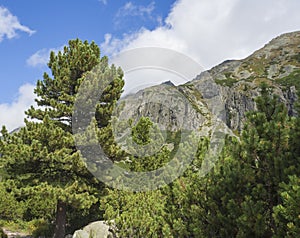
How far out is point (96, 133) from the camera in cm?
1292

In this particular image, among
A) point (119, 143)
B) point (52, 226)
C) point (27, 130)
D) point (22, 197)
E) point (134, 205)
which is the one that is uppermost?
point (27, 130)

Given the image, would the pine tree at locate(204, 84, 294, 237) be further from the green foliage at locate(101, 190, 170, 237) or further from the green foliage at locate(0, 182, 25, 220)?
the green foliage at locate(0, 182, 25, 220)

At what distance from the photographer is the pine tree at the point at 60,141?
12.3 m

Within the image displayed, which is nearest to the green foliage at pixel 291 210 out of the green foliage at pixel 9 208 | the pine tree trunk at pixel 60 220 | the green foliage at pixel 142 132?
the green foliage at pixel 142 132

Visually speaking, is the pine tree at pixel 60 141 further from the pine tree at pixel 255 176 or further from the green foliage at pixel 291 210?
the green foliage at pixel 291 210

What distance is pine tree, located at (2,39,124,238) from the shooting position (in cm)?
1230

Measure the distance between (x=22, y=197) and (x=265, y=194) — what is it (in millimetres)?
10515

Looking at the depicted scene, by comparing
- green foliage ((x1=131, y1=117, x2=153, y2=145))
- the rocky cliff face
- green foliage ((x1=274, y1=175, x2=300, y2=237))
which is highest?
the rocky cliff face

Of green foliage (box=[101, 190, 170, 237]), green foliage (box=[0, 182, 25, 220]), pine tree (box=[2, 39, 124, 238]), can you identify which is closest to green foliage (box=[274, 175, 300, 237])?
green foliage (box=[101, 190, 170, 237])

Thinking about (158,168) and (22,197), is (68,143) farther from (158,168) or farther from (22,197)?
(158,168)

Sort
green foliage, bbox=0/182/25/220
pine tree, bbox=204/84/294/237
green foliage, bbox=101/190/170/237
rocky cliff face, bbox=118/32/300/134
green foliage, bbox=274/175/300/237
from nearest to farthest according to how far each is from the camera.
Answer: green foliage, bbox=274/175/300/237
pine tree, bbox=204/84/294/237
green foliage, bbox=101/190/170/237
green foliage, bbox=0/182/25/220
rocky cliff face, bbox=118/32/300/134

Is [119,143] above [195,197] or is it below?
above

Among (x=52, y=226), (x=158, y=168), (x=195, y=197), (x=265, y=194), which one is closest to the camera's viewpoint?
(x=265, y=194)

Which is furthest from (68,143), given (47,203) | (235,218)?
(235,218)
